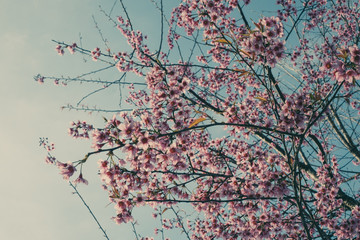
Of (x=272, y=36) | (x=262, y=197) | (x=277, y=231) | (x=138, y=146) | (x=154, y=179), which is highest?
(x=272, y=36)

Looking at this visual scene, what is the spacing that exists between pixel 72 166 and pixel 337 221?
196 inches

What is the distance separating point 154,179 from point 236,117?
1.80m

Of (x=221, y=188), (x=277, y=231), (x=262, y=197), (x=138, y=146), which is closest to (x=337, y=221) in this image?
(x=277, y=231)

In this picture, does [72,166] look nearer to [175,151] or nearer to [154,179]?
[175,151]

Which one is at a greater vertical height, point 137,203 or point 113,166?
point 113,166

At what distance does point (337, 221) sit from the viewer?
15.6ft

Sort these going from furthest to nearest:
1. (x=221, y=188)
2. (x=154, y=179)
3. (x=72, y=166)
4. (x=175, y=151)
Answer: (x=154, y=179) < (x=221, y=188) < (x=175, y=151) < (x=72, y=166)

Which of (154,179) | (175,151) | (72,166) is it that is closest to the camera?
(72,166)

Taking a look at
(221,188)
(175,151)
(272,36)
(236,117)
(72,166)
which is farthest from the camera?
(221,188)

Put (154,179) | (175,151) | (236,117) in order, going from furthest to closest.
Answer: (154,179) → (236,117) → (175,151)

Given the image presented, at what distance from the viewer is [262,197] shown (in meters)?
3.74

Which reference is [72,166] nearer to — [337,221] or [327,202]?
[327,202]

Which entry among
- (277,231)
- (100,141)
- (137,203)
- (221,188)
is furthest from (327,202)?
(100,141)

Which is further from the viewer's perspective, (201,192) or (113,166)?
(201,192)
